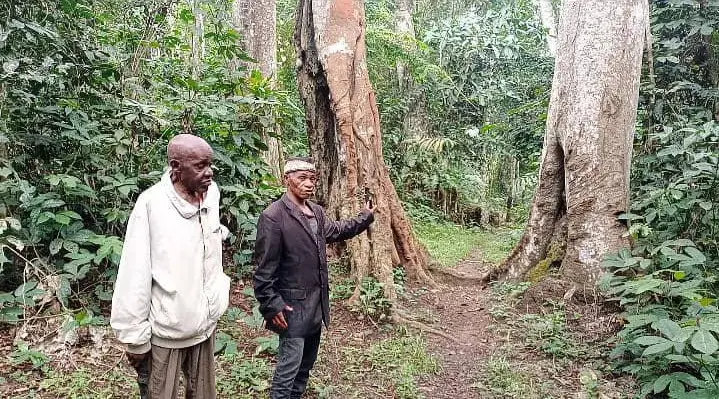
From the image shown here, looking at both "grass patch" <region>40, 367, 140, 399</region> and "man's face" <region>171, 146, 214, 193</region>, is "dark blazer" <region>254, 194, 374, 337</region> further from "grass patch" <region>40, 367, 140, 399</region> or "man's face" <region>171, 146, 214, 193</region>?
"grass patch" <region>40, 367, 140, 399</region>

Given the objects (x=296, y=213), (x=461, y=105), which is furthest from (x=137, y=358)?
(x=461, y=105)

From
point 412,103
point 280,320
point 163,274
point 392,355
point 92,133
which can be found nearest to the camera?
point 163,274

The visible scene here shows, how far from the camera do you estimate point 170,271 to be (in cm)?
269

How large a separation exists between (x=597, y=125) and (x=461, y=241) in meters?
5.52

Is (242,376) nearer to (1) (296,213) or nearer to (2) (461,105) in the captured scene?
(1) (296,213)

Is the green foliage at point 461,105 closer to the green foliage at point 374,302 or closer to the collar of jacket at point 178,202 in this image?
the green foliage at point 374,302

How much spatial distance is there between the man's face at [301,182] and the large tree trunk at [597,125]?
332 cm

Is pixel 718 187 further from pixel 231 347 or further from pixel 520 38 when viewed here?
pixel 520 38

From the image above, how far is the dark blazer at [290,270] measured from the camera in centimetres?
345

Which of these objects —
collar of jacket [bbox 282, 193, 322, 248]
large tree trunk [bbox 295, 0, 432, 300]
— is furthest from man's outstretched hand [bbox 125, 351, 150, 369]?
large tree trunk [bbox 295, 0, 432, 300]

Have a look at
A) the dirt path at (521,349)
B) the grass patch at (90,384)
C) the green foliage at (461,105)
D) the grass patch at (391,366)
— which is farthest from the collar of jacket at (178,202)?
the green foliage at (461,105)

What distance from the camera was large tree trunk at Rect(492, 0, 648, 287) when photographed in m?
5.64

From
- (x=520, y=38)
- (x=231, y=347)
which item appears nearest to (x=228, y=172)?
(x=231, y=347)

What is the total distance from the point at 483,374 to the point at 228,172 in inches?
124
